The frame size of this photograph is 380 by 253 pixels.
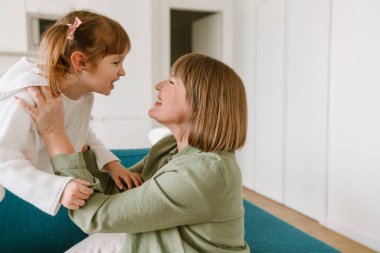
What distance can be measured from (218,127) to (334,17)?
2750mm

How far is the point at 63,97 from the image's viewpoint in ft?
4.22

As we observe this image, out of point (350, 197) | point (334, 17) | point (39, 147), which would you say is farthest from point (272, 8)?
point (39, 147)

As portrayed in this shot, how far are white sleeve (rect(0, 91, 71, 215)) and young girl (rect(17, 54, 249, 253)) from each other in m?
0.04

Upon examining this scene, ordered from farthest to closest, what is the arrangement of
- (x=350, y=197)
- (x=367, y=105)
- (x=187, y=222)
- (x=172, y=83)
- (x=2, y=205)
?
(x=350, y=197)
(x=367, y=105)
(x=2, y=205)
(x=172, y=83)
(x=187, y=222)

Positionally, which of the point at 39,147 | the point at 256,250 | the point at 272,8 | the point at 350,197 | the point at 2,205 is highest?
the point at 272,8

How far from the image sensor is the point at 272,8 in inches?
176

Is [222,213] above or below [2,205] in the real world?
above

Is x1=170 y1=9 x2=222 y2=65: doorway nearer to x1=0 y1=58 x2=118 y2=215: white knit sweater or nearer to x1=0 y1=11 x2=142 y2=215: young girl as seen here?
x1=0 y1=11 x2=142 y2=215: young girl

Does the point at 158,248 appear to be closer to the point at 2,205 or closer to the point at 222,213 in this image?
the point at 222,213

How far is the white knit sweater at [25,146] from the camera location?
3.29ft

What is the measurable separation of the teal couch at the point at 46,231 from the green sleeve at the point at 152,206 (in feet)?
2.07

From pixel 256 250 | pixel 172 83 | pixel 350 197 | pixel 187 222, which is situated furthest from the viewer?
pixel 350 197

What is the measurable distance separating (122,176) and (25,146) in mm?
326

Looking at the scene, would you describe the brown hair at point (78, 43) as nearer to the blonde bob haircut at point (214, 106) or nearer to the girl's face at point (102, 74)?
the girl's face at point (102, 74)
